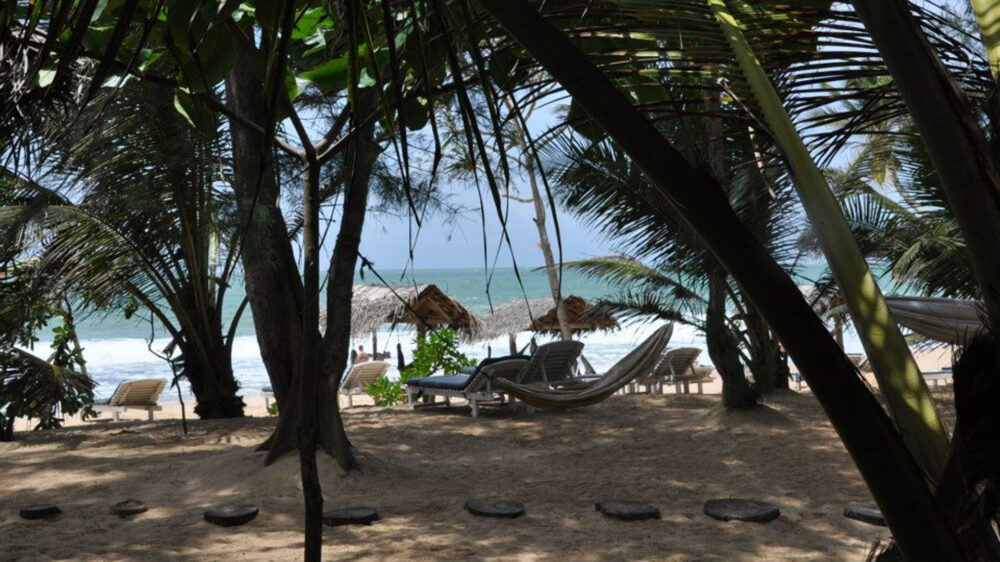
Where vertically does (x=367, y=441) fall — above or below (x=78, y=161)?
below

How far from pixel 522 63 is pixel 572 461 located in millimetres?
5272

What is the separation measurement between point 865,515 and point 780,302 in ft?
13.4

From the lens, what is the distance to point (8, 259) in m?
8.06

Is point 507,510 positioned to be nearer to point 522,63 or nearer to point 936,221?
point 522,63

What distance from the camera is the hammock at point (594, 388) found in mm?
7419

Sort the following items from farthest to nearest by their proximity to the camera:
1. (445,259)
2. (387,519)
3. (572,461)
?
(445,259) → (572,461) → (387,519)

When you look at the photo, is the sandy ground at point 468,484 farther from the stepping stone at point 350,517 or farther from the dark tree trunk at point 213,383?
the dark tree trunk at point 213,383

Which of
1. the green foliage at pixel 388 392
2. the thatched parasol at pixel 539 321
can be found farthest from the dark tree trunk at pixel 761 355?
the thatched parasol at pixel 539 321

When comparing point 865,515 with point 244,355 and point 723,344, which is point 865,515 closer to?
point 723,344

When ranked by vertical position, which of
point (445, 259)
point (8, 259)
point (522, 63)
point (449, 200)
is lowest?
point (522, 63)

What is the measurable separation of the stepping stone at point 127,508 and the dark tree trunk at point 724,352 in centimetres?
487

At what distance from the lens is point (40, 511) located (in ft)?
17.2

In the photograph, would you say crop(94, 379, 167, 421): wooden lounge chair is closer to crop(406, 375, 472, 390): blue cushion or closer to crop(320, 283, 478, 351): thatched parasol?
crop(320, 283, 478, 351): thatched parasol

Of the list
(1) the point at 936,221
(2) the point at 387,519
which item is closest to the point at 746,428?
(1) the point at 936,221
